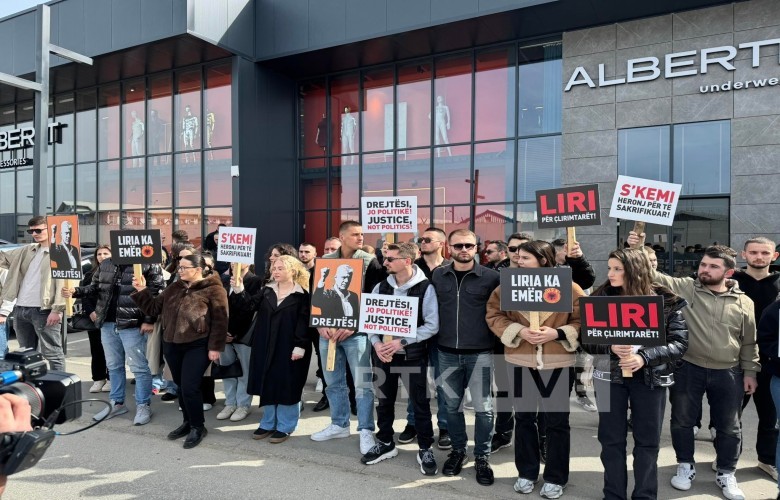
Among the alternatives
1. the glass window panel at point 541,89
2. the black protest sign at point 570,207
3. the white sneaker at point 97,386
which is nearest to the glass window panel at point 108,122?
the white sneaker at point 97,386

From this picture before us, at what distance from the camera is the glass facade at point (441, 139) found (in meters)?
12.4

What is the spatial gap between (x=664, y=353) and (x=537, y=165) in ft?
30.7

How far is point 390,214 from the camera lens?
6.13m

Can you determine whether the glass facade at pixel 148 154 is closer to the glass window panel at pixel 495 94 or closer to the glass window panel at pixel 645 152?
the glass window panel at pixel 495 94

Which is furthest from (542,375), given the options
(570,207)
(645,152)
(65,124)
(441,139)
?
(65,124)

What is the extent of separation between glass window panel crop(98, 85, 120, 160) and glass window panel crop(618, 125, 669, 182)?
15137mm

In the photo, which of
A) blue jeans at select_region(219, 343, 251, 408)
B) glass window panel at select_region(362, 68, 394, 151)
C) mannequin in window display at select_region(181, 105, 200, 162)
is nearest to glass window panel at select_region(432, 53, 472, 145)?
glass window panel at select_region(362, 68, 394, 151)

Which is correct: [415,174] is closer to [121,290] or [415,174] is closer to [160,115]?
[160,115]

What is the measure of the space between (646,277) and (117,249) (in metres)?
5.14

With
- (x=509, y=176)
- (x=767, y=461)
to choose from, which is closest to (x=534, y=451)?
(x=767, y=461)

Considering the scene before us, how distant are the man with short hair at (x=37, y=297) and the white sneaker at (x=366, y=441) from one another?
4088 millimetres

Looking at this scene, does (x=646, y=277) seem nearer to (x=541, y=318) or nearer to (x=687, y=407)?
(x=541, y=318)

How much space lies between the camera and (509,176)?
12719 mm

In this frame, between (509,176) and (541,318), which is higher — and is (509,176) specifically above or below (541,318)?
above
